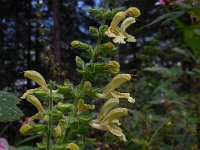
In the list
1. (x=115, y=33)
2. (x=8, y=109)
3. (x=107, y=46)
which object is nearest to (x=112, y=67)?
(x=107, y=46)

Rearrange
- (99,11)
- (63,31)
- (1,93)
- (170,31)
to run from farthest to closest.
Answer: (170,31)
(63,31)
(1,93)
(99,11)

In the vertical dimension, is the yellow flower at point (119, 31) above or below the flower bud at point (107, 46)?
above

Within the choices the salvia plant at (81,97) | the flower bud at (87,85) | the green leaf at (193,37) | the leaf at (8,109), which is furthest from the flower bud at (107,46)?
the green leaf at (193,37)

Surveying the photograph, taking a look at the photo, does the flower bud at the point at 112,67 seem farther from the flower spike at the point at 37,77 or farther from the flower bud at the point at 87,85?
the flower spike at the point at 37,77

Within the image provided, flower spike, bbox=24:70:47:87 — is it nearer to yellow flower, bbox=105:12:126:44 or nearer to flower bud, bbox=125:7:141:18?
yellow flower, bbox=105:12:126:44

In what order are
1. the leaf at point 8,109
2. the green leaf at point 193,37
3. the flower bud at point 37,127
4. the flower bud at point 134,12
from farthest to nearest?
the green leaf at point 193,37, the flower bud at point 134,12, the leaf at point 8,109, the flower bud at point 37,127

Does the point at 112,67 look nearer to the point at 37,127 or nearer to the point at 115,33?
the point at 115,33

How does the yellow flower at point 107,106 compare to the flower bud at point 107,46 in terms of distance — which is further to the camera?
the yellow flower at point 107,106

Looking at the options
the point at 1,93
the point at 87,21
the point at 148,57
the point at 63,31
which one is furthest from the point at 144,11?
Result: the point at 1,93

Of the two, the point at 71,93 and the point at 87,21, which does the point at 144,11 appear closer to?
the point at 87,21
